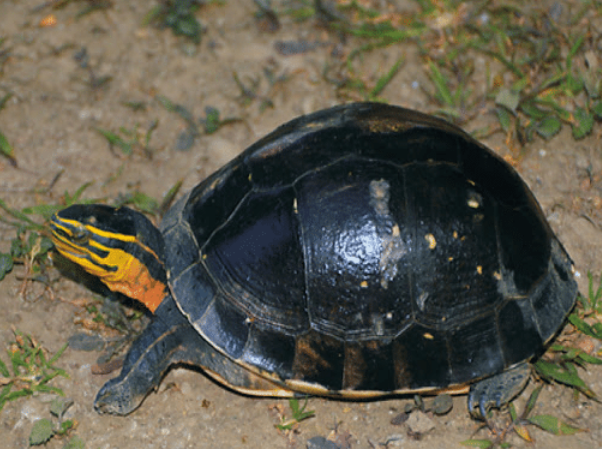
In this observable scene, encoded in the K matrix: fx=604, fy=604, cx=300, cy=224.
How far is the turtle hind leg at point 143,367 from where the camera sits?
4.12 metres

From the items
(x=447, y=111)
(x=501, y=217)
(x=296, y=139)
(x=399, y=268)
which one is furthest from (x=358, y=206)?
(x=447, y=111)

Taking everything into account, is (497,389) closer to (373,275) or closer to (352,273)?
(373,275)

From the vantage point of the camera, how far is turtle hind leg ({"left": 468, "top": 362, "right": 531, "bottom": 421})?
13.4ft

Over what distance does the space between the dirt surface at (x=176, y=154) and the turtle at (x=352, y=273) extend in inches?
11.1

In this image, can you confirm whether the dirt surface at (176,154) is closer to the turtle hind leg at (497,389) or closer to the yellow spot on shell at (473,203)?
the turtle hind leg at (497,389)

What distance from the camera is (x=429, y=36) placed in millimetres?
6508

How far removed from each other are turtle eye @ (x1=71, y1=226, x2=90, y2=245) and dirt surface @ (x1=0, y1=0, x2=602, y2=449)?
2.99 ft

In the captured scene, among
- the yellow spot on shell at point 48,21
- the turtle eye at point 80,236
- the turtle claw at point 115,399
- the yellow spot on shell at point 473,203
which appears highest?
the yellow spot on shell at point 473,203

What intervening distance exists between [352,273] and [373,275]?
5.3 inches

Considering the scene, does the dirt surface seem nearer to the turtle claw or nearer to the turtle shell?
the turtle claw

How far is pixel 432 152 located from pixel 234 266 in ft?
5.07

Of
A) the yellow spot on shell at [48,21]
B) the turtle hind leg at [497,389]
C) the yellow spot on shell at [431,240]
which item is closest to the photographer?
the yellow spot on shell at [431,240]

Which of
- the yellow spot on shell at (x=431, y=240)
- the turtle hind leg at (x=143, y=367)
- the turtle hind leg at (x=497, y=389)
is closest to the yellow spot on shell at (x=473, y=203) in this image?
the yellow spot on shell at (x=431, y=240)

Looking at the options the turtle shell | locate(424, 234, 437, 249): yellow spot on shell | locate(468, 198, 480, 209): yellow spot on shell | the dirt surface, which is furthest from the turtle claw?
locate(468, 198, 480, 209): yellow spot on shell
